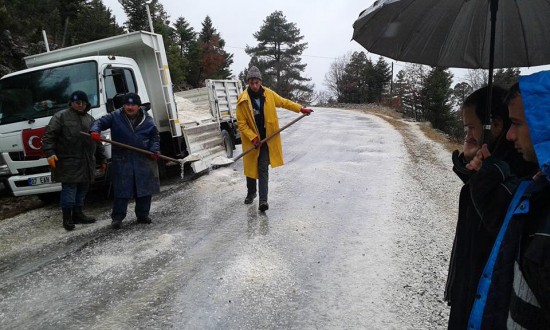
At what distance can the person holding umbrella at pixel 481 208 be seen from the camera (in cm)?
148

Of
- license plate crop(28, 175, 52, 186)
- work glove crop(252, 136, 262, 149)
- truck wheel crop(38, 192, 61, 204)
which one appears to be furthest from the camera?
truck wheel crop(38, 192, 61, 204)

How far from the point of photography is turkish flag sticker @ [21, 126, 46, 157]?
5.88 meters

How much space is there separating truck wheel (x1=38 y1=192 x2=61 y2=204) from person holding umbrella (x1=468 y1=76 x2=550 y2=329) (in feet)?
23.7

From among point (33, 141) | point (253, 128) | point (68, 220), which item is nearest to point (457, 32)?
point (253, 128)

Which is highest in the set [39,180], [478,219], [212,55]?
[212,55]

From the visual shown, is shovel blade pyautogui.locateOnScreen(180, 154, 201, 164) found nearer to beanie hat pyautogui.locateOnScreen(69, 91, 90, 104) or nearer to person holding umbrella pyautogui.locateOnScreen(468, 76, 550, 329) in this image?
beanie hat pyautogui.locateOnScreen(69, 91, 90, 104)

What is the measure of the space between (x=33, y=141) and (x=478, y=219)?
620 cm

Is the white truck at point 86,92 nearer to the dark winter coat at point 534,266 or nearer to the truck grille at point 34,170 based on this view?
the truck grille at point 34,170

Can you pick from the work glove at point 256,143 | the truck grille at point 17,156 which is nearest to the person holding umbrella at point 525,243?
the work glove at point 256,143

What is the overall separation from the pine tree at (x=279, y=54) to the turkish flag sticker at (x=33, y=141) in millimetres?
47602

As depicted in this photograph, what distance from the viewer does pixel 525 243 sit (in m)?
1.29

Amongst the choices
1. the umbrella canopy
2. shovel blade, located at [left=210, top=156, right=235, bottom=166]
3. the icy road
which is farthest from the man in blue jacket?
the umbrella canopy

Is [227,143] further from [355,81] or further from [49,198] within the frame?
[355,81]

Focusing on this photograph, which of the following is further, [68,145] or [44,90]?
[44,90]
